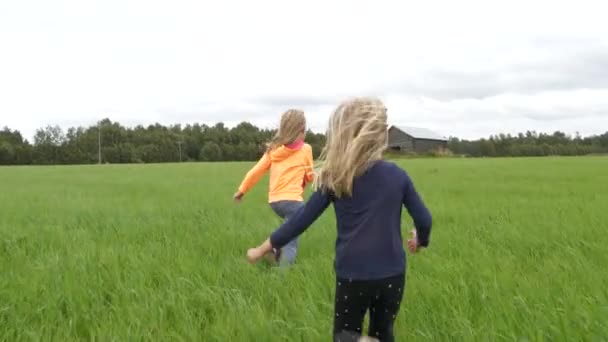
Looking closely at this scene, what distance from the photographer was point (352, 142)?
2066mm

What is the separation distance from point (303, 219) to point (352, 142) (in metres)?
0.41

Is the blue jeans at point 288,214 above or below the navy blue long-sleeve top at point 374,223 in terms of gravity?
below

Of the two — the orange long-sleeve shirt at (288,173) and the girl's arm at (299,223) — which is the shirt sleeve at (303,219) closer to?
the girl's arm at (299,223)

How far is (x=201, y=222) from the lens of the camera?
6477mm

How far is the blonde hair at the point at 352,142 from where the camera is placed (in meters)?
2.06

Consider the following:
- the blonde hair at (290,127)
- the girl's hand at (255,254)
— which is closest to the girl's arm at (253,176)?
the blonde hair at (290,127)

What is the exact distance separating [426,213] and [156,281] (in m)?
2.33

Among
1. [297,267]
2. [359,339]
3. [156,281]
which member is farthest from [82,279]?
[359,339]

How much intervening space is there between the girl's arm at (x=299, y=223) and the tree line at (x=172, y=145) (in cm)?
6311

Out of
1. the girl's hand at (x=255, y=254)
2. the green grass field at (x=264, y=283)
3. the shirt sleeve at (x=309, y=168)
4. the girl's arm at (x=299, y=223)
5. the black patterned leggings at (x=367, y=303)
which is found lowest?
the green grass field at (x=264, y=283)

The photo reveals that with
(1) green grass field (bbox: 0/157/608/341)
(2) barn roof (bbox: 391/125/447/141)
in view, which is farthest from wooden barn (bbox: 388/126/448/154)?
A: (1) green grass field (bbox: 0/157/608/341)

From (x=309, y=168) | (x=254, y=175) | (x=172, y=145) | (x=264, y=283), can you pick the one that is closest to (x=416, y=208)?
(x=264, y=283)

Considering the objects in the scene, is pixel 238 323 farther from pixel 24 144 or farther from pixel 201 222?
pixel 24 144

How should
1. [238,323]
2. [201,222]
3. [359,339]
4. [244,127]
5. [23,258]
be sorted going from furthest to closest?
[244,127]
[201,222]
[23,258]
[238,323]
[359,339]
